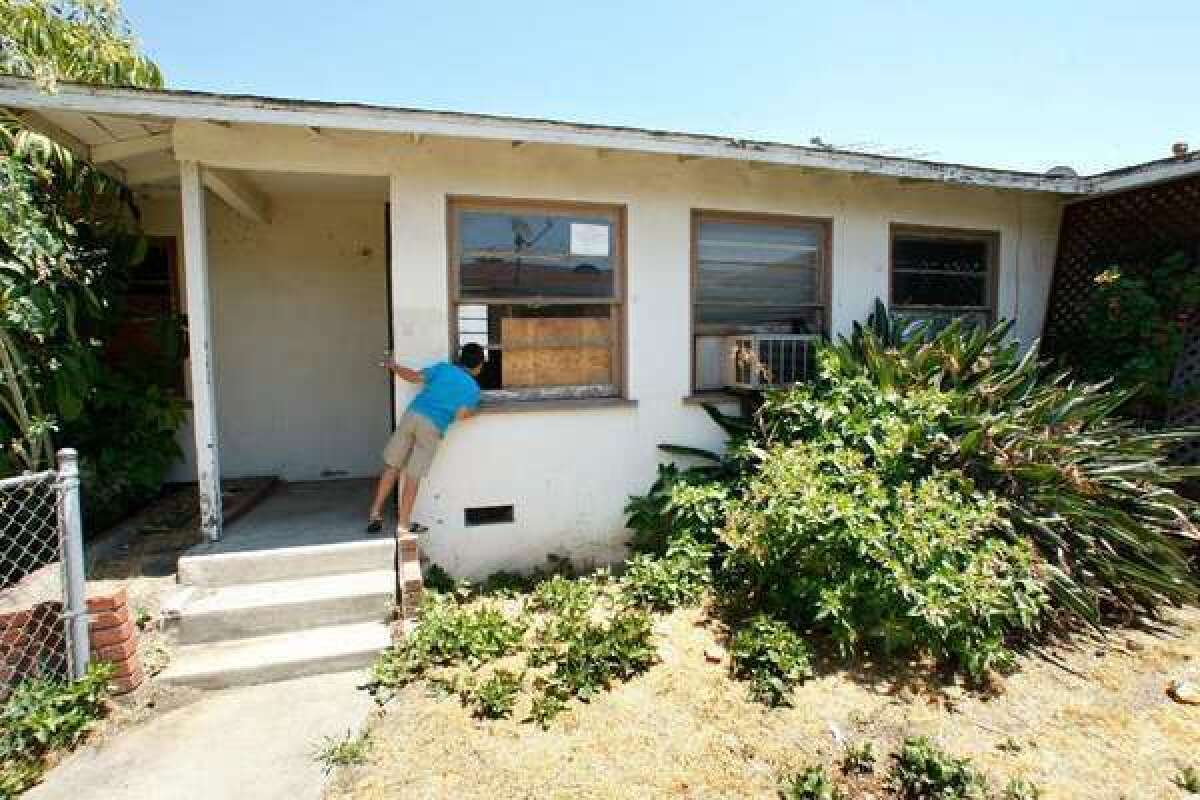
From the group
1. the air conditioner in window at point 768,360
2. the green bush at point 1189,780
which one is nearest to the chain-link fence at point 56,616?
the air conditioner in window at point 768,360

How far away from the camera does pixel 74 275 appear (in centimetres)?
403

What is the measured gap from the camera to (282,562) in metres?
3.86

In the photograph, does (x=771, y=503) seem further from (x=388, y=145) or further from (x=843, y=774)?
(x=388, y=145)

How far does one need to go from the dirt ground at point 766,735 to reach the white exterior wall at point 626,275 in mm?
1571

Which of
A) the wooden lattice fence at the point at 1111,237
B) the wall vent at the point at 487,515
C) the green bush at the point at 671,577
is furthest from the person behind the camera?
the wooden lattice fence at the point at 1111,237

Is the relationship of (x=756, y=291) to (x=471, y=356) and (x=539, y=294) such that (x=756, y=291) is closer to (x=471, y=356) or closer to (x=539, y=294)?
(x=539, y=294)

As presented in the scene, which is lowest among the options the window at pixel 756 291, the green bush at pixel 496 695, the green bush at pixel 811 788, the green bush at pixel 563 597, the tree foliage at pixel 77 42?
the green bush at pixel 811 788

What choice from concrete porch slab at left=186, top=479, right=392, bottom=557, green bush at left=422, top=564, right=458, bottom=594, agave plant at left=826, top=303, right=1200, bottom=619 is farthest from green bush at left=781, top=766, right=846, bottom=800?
concrete porch slab at left=186, top=479, right=392, bottom=557

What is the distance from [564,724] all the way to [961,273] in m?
5.91

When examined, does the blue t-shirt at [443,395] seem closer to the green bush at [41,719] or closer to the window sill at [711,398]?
the window sill at [711,398]

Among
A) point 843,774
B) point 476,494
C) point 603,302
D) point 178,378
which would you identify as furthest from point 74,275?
point 843,774

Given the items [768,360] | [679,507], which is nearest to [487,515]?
[679,507]

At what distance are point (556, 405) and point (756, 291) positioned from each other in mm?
2213

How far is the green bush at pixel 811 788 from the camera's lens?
250 cm
